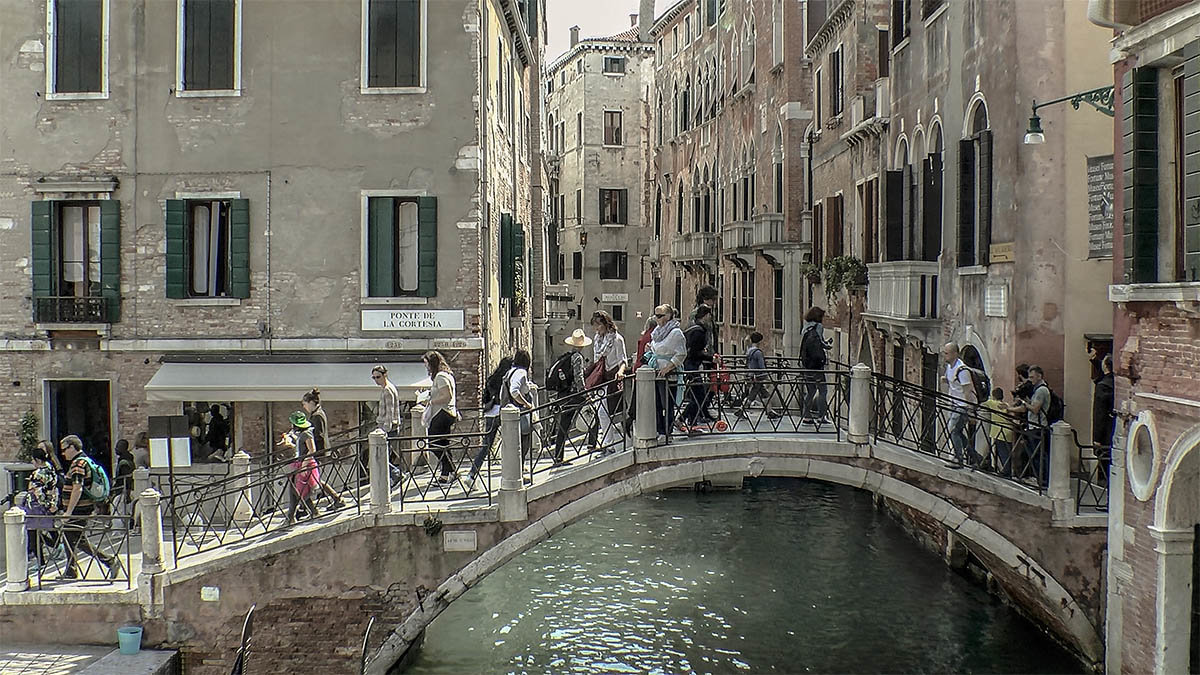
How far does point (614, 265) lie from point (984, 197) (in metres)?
34.2

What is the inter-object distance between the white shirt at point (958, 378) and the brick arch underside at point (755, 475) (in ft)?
4.51

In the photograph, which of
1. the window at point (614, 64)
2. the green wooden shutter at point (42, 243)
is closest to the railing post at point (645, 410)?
the green wooden shutter at point (42, 243)

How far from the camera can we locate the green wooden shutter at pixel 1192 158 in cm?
861

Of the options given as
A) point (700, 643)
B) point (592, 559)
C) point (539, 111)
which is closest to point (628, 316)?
point (539, 111)

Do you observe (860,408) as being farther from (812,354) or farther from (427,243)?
(427,243)

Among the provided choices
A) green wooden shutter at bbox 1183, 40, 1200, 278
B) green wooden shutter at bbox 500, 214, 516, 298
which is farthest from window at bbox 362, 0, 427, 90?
green wooden shutter at bbox 1183, 40, 1200, 278

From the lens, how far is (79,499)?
458 inches

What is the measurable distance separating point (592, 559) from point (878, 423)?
240 inches

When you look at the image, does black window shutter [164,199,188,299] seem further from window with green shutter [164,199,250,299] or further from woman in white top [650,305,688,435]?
woman in white top [650,305,688,435]

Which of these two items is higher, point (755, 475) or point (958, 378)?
point (958, 378)

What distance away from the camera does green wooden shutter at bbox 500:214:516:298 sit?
18.2 metres

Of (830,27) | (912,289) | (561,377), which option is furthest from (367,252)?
(830,27)

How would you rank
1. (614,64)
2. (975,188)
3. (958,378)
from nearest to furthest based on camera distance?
A: (958,378) → (975,188) → (614,64)

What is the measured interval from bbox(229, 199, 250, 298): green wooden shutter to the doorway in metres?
2.21
